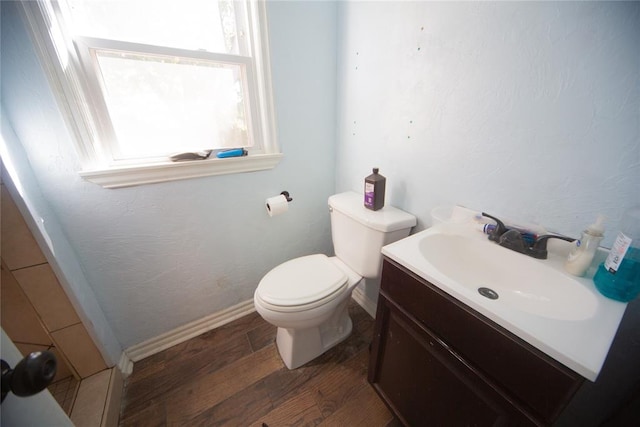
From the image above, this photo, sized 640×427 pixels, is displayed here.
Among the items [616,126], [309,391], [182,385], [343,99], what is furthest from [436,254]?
[182,385]

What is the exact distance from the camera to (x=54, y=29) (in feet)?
2.42

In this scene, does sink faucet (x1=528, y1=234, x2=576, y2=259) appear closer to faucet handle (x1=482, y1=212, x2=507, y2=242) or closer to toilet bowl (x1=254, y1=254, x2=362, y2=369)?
faucet handle (x1=482, y1=212, x2=507, y2=242)

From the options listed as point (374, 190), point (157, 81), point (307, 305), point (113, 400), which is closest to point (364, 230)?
point (374, 190)

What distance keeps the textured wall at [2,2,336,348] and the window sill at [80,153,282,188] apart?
0.04 meters

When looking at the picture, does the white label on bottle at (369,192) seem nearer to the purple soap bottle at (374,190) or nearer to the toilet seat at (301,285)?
the purple soap bottle at (374,190)

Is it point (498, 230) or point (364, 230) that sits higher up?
point (498, 230)

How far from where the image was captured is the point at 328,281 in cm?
104

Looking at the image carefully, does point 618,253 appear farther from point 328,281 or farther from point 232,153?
point 232,153

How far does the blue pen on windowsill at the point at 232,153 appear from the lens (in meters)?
1.08

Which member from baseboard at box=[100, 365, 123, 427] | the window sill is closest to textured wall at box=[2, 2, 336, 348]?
the window sill

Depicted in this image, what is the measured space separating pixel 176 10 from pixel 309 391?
1.77 meters

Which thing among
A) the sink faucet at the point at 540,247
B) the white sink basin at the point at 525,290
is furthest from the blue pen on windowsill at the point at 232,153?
the sink faucet at the point at 540,247

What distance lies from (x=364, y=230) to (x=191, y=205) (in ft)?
2.76

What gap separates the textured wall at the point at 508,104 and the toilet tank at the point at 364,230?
0.12 meters
